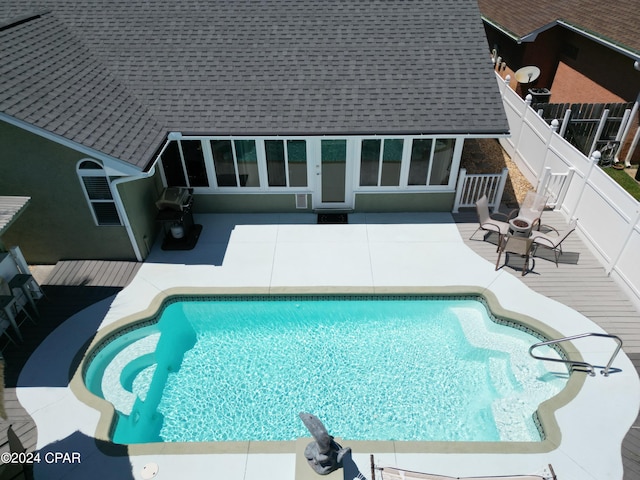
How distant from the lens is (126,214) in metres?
11.0

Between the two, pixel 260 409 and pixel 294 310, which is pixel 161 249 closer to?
pixel 294 310

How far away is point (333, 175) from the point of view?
13.0 metres

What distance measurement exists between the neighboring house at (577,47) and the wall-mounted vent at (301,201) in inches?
454

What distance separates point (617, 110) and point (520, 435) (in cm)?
1264

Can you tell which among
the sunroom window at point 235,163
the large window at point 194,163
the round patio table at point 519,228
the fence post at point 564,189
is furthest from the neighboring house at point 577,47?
the large window at point 194,163

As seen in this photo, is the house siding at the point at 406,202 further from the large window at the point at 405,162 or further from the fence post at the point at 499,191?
the fence post at the point at 499,191

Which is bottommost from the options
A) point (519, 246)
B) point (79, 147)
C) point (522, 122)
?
point (519, 246)

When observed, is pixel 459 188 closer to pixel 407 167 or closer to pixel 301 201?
pixel 407 167

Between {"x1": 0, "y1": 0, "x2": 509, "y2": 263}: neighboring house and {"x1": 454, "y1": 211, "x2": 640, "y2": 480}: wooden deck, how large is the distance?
2831 millimetres

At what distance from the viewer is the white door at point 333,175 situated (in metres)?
12.6

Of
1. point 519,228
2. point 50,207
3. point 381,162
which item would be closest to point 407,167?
point 381,162

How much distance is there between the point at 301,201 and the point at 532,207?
21.8ft

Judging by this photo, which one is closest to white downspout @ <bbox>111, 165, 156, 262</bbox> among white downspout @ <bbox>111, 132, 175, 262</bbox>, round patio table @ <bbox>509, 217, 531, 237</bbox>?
white downspout @ <bbox>111, 132, 175, 262</bbox>

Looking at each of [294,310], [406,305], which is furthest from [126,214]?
[406,305]
